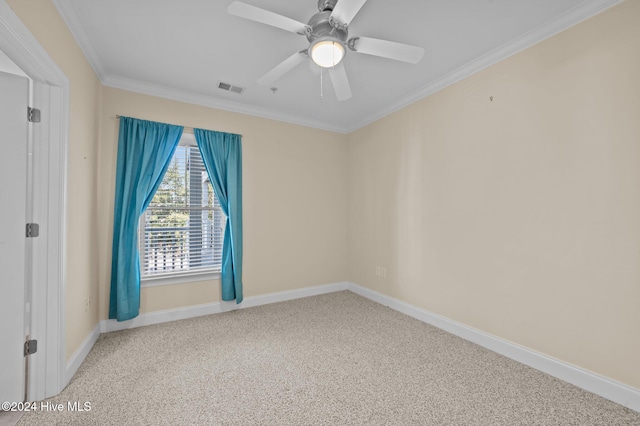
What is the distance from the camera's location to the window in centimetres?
318

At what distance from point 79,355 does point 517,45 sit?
4438 millimetres

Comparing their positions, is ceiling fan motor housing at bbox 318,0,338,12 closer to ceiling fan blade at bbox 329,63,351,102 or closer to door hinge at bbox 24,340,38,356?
ceiling fan blade at bbox 329,63,351,102

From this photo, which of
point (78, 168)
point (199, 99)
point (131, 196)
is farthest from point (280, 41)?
point (131, 196)

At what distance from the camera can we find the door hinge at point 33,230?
1777mm

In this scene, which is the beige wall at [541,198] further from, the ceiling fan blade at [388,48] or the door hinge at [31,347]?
the door hinge at [31,347]

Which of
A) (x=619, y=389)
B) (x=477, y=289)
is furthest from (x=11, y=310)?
(x=619, y=389)

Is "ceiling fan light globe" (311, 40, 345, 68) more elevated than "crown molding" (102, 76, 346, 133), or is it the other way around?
"crown molding" (102, 76, 346, 133)

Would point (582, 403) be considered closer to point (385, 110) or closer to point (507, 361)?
point (507, 361)

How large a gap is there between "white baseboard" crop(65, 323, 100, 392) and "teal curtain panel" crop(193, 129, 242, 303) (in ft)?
4.12

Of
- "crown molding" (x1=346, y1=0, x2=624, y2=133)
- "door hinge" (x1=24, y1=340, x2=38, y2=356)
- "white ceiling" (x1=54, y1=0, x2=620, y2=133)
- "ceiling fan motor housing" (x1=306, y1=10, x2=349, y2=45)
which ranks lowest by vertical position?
"door hinge" (x1=24, y1=340, x2=38, y2=356)

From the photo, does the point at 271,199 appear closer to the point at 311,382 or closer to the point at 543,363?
the point at 311,382

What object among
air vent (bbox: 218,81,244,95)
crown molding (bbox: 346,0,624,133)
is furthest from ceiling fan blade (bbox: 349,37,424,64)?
air vent (bbox: 218,81,244,95)

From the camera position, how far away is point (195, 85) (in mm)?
3076

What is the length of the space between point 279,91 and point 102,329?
322cm
